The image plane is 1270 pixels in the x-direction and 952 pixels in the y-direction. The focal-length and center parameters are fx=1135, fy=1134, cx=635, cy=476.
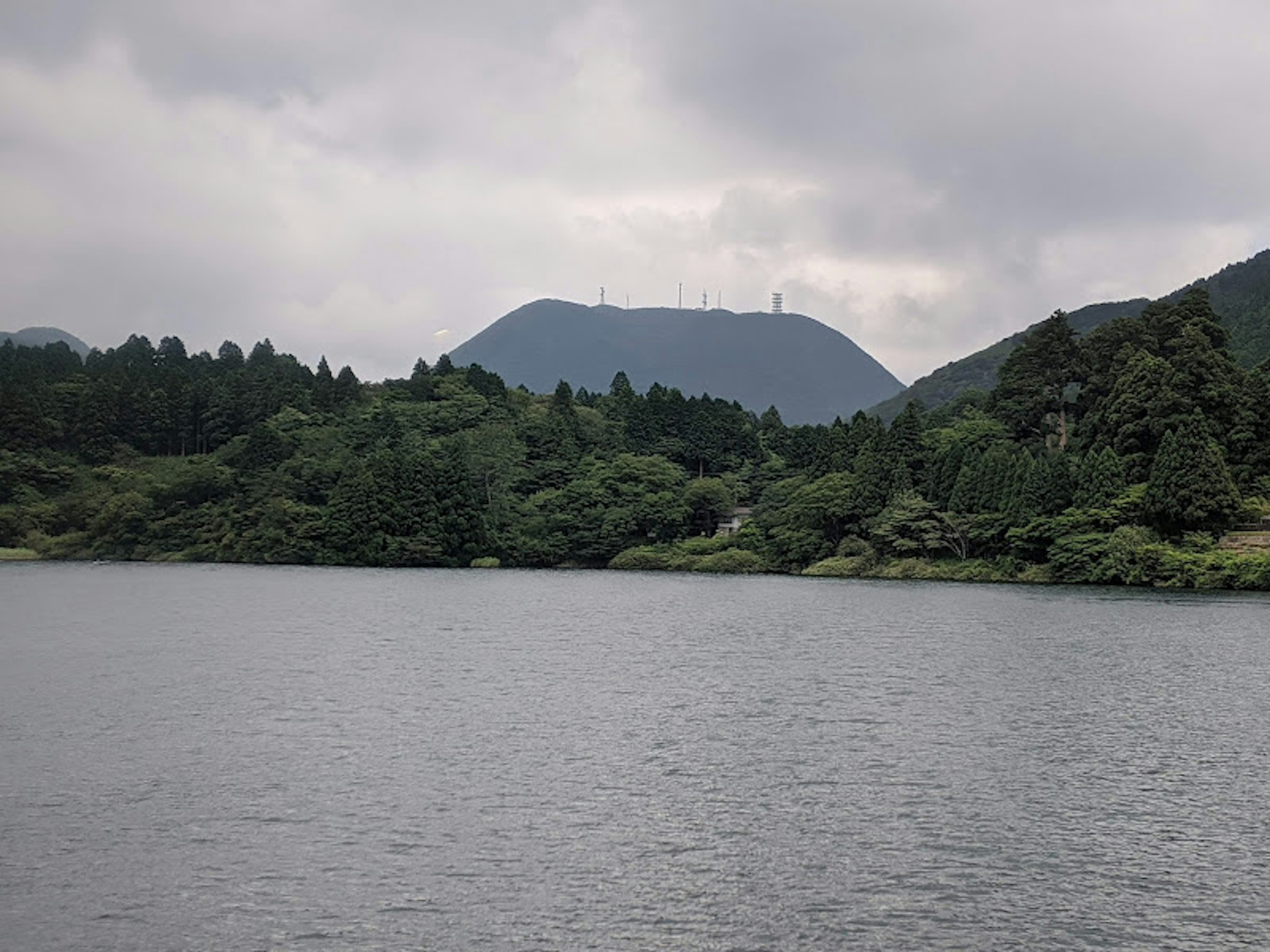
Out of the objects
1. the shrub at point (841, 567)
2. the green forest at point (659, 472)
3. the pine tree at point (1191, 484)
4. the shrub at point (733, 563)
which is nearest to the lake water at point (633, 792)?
the pine tree at point (1191, 484)

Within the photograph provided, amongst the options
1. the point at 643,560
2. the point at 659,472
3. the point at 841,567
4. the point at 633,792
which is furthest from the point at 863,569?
the point at 633,792

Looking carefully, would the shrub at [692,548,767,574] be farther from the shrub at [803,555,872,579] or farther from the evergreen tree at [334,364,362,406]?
the evergreen tree at [334,364,362,406]

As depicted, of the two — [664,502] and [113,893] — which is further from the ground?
[664,502]

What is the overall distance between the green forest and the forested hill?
1284 cm

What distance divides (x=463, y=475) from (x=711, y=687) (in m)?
64.8

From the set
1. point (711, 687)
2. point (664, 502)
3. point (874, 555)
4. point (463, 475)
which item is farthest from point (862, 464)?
point (711, 687)

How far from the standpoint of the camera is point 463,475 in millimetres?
92812

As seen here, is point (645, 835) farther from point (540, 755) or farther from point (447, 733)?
point (447, 733)

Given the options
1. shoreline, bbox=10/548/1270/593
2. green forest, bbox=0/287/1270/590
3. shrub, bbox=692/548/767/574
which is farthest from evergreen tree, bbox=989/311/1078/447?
shrub, bbox=692/548/767/574

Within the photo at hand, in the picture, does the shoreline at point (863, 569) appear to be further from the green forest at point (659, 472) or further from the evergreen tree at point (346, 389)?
the evergreen tree at point (346, 389)

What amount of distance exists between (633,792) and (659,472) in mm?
78007

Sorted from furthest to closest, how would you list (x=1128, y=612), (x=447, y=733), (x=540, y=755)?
(x=1128, y=612), (x=447, y=733), (x=540, y=755)

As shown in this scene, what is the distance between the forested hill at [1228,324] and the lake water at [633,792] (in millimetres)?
62562

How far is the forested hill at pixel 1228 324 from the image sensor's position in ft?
384
